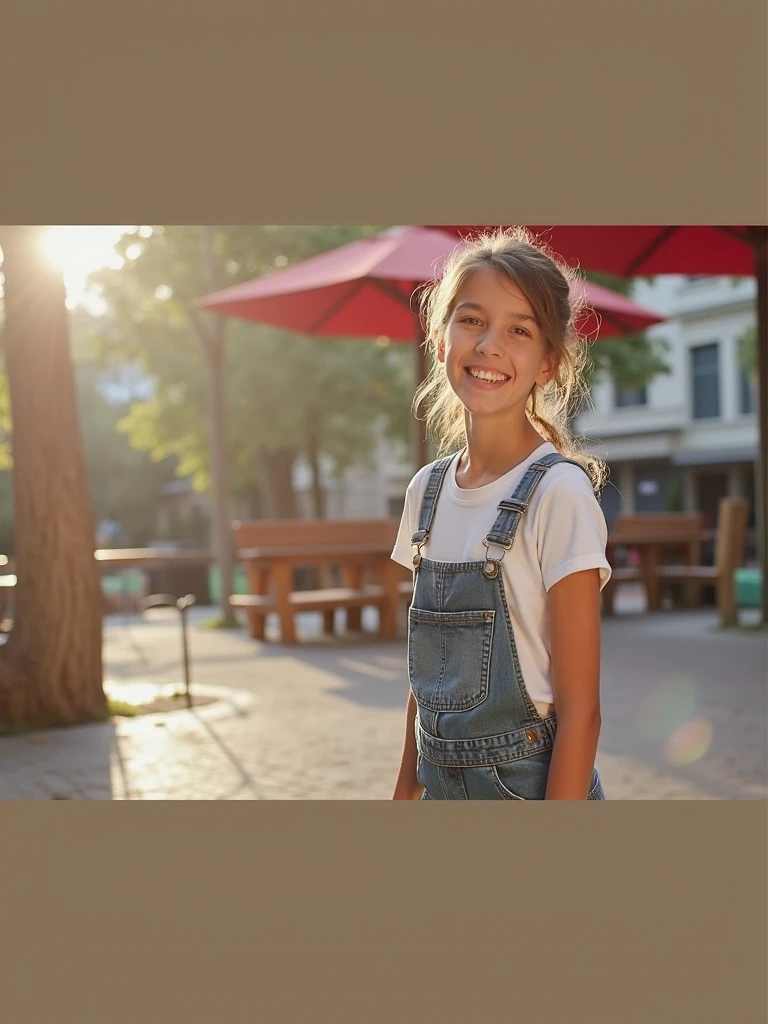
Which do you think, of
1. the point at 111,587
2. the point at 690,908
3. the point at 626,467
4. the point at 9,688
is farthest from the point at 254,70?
the point at 626,467

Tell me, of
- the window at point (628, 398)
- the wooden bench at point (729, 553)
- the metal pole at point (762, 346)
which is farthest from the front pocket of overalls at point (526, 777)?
the window at point (628, 398)

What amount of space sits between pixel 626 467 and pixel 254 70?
33037 mm

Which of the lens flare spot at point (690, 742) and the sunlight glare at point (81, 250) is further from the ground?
the sunlight glare at point (81, 250)

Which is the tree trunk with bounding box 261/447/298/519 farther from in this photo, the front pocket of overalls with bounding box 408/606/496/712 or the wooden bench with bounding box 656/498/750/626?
the front pocket of overalls with bounding box 408/606/496/712

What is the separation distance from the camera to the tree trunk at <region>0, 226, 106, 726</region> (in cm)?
652

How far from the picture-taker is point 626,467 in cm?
3419

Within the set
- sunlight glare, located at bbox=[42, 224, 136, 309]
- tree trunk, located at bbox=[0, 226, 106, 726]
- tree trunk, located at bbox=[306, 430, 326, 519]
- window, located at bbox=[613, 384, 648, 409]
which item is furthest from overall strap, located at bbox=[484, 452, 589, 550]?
window, located at bbox=[613, 384, 648, 409]

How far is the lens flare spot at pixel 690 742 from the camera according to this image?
215 inches

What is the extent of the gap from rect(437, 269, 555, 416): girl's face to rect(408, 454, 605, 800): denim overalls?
12 cm

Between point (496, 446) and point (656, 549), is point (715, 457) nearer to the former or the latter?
point (656, 549)

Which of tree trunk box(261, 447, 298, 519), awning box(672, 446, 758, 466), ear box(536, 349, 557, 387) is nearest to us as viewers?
ear box(536, 349, 557, 387)

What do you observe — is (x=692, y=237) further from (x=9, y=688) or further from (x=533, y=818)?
(x=533, y=818)

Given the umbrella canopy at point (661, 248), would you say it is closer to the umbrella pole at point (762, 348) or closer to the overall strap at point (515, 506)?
the umbrella pole at point (762, 348)

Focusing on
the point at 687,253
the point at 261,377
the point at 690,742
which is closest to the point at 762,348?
the point at 687,253
